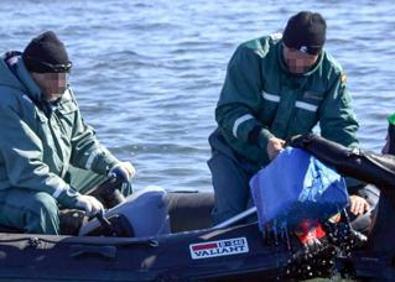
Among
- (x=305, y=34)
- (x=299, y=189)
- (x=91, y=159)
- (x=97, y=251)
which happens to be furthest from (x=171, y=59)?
(x=299, y=189)

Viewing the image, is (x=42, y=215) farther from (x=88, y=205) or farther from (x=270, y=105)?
(x=270, y=105)

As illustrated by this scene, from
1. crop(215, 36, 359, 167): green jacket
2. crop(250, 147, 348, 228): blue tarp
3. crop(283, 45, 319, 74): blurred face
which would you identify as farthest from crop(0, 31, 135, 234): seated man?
crop(283, 45, 319, 74): blurred face

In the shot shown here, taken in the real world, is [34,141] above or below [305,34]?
below

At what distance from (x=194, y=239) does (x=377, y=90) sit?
6.30 m

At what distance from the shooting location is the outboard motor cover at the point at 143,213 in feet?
24.1

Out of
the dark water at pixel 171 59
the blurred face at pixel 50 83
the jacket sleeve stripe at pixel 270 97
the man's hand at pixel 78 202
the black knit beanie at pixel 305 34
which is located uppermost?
the black knit beanie at pixel 305 34

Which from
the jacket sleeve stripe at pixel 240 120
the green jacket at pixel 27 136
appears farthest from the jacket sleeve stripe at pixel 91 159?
the jacket sleeve stripe at pixel 240 120

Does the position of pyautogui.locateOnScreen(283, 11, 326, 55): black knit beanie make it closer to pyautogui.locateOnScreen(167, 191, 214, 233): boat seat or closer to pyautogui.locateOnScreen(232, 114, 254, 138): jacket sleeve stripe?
pyautogui.locateOnScreen(232, 114, 254, 138): jacket sleeve stripe

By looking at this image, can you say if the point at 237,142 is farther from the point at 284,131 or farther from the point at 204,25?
the point at 204,25

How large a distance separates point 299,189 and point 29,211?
4.79ft

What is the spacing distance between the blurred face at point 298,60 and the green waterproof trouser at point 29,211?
1.42 meters

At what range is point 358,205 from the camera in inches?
284

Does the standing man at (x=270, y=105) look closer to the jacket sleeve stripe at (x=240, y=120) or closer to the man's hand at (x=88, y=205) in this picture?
the jacket sleeve stripe at (x=240, y=120)

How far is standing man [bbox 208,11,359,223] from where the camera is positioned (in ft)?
24.1
